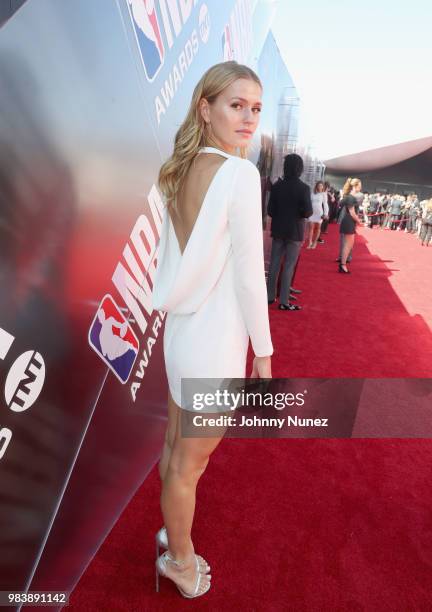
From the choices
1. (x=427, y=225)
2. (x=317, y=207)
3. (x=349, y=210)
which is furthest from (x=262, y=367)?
(x=427, y=225)

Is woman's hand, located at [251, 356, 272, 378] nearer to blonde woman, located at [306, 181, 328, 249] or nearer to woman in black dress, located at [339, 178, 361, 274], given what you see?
woman in black dress, located at [339, 178, 361, 274]

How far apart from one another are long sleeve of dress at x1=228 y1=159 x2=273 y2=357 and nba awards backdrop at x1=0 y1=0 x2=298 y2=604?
41 cm

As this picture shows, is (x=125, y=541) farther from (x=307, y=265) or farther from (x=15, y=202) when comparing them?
(x=307, y=265)

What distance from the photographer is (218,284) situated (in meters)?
0.95

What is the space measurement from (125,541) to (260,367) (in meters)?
0.86

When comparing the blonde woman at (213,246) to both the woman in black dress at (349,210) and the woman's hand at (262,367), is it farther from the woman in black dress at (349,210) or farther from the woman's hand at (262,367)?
the woman in black dress at (349,210)

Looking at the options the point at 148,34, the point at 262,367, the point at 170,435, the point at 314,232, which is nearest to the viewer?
the point at 262,367

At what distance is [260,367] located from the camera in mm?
1013

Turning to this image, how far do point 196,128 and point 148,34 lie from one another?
741mm

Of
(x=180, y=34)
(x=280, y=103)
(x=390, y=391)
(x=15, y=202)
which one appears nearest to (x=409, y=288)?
(x=280, y=103)

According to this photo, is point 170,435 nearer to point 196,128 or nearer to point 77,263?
point 77,263

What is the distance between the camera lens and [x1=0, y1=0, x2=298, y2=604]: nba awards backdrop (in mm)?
842

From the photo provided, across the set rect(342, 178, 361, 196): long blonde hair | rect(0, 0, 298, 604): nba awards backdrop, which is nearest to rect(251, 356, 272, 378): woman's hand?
rect(0, 0, 298, 604): nba awards backdrop

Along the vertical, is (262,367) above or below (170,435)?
above
